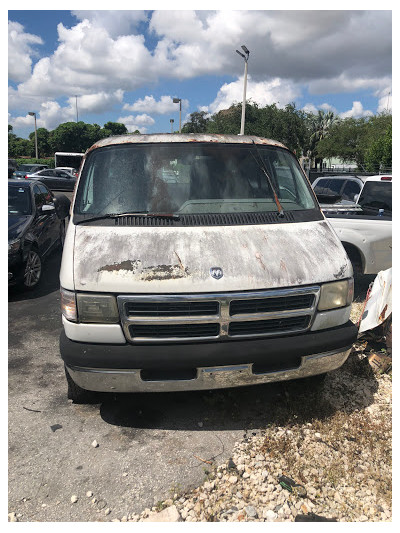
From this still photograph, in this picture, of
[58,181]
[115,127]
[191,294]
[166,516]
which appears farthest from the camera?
[115,127]

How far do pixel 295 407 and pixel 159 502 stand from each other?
1378mm

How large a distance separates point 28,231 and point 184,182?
4.02 meters

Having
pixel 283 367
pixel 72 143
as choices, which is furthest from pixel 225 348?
pixel 72 143

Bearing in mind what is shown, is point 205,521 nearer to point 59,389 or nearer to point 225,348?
point 225,348

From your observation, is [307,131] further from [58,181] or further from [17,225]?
[17,225]

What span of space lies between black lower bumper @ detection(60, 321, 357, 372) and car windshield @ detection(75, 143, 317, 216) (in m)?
1.13

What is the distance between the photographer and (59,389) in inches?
151

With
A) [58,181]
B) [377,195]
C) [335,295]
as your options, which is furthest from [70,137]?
[335,295]

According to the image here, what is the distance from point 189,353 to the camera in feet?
9.22

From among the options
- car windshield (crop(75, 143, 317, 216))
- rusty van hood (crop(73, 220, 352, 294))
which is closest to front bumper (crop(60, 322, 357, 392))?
rusty van hood (crop(73, 220, 352, 294))

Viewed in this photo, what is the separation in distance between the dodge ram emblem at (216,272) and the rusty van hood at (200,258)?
0.02 m

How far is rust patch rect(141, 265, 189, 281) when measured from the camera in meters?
2.81

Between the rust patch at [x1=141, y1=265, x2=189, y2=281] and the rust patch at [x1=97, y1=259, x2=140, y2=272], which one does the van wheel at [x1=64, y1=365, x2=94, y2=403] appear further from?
the rust patch at [x1=141, y1=265, x2=189, y2=281]

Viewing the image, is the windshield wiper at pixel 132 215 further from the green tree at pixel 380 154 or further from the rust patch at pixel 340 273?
the green tree at pixel 380 154
